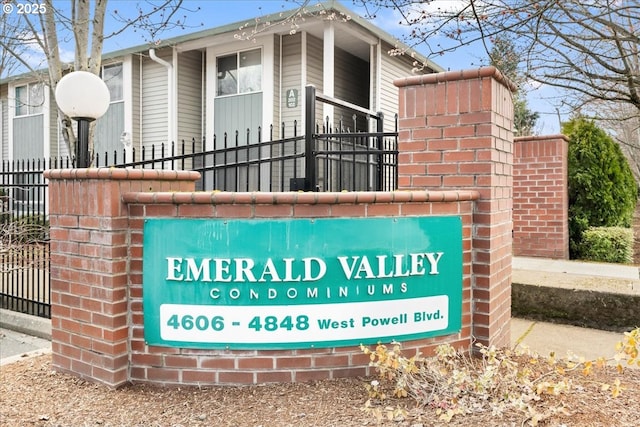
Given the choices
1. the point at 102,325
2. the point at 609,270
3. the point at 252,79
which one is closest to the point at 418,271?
the point at 102,325

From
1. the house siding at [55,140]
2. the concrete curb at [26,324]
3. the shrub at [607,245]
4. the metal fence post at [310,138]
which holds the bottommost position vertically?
the concrete curb at [26,324]

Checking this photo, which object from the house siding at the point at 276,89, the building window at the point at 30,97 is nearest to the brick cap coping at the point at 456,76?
the house siding at the point at 276,89

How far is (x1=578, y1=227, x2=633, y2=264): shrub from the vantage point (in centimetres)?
689

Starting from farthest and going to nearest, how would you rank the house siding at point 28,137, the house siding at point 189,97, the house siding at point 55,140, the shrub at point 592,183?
the house siding at point 28,137 → the house siding at point 55,140 → the house siding at point 189,97 → the shrub at point 592,183

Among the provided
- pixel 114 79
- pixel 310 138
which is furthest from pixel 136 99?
pixel 310 138

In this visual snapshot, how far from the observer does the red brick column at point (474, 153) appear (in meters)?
3.44

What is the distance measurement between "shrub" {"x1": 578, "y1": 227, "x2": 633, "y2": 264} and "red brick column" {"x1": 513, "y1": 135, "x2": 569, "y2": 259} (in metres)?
Result: 0.29

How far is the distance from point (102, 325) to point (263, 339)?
1005 mm

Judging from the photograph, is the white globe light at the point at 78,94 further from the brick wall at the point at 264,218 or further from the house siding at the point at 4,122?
the house siding at the point at 4,122

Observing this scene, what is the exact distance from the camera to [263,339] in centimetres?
304

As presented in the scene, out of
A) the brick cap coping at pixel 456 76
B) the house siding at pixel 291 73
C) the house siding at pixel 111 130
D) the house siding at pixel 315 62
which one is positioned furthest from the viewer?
the house siding at pixel 111 130

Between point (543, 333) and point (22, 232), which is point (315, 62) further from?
point (543, 333)

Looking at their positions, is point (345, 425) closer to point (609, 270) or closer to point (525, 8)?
point (525, 8)

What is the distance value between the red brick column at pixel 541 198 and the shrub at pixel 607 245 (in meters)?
0.29
